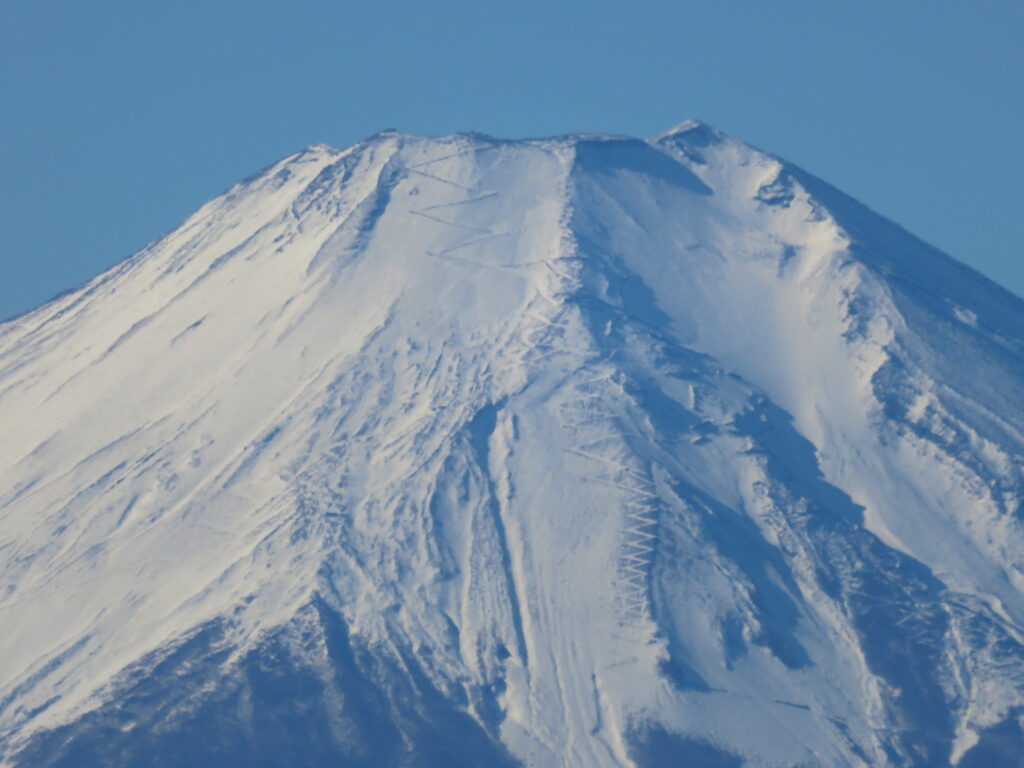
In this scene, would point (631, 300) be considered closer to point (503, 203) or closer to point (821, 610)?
point (503, 203)

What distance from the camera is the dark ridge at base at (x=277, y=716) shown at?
333 feet

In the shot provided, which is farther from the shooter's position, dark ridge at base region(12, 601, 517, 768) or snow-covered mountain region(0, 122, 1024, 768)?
snow-covered mountain region(0, 122, 1024, 768)

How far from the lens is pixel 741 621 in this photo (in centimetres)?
10900

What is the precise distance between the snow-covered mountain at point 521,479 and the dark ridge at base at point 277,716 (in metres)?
0.17

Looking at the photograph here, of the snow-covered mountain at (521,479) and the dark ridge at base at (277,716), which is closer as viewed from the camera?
the dark ridge at base at (277,716)

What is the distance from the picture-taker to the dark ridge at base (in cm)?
10144

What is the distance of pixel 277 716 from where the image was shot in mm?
103375

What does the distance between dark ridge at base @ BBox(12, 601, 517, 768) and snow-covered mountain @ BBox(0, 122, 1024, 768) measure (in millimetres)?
170

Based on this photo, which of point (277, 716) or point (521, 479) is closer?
point (277, 716)

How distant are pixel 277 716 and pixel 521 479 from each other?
1971cm

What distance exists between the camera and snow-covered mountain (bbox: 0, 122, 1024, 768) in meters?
104

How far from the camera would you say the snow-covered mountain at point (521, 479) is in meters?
104

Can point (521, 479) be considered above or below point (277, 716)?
above

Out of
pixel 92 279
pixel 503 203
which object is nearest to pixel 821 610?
pixel 503 203
